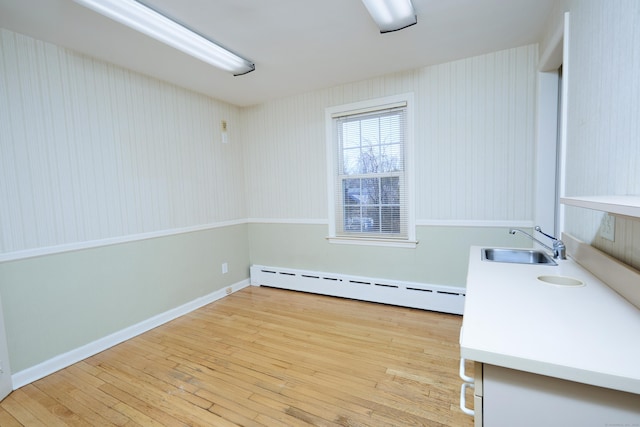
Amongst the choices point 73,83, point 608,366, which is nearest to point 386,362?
point 608,366

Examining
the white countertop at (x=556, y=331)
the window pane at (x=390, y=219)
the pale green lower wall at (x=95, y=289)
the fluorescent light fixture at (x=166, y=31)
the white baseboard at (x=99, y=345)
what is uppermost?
the fluorescent light fixture at (x=166, y=31)

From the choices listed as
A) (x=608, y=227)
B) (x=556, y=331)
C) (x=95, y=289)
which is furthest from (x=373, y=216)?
(x=95, y=289)

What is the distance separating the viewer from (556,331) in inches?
33.8

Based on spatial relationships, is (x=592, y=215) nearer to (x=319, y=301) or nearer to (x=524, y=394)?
(x=524, y=394)

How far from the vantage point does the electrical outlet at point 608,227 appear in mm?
1265

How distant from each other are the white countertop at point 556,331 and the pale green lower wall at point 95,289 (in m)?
2.88

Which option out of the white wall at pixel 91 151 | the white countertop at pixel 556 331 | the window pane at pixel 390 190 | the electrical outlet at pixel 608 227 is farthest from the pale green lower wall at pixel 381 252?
the white countertop at pixel 556 331

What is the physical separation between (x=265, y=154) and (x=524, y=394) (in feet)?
12.2

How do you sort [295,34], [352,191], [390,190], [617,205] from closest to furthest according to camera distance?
[617,205] → [295,34] → [390,190] → [352,191]

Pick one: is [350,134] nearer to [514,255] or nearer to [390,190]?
[390,190]

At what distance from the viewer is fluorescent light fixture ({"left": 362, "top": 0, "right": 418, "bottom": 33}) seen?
1.83 metres

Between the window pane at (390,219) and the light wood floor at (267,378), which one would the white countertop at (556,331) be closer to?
the light wood floor at (267,378)

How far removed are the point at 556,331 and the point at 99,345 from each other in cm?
320

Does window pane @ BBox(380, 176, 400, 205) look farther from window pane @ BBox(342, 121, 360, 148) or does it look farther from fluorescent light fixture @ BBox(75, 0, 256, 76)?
fluorescent light fixture @ BBox(75, 0, 256, 76)
